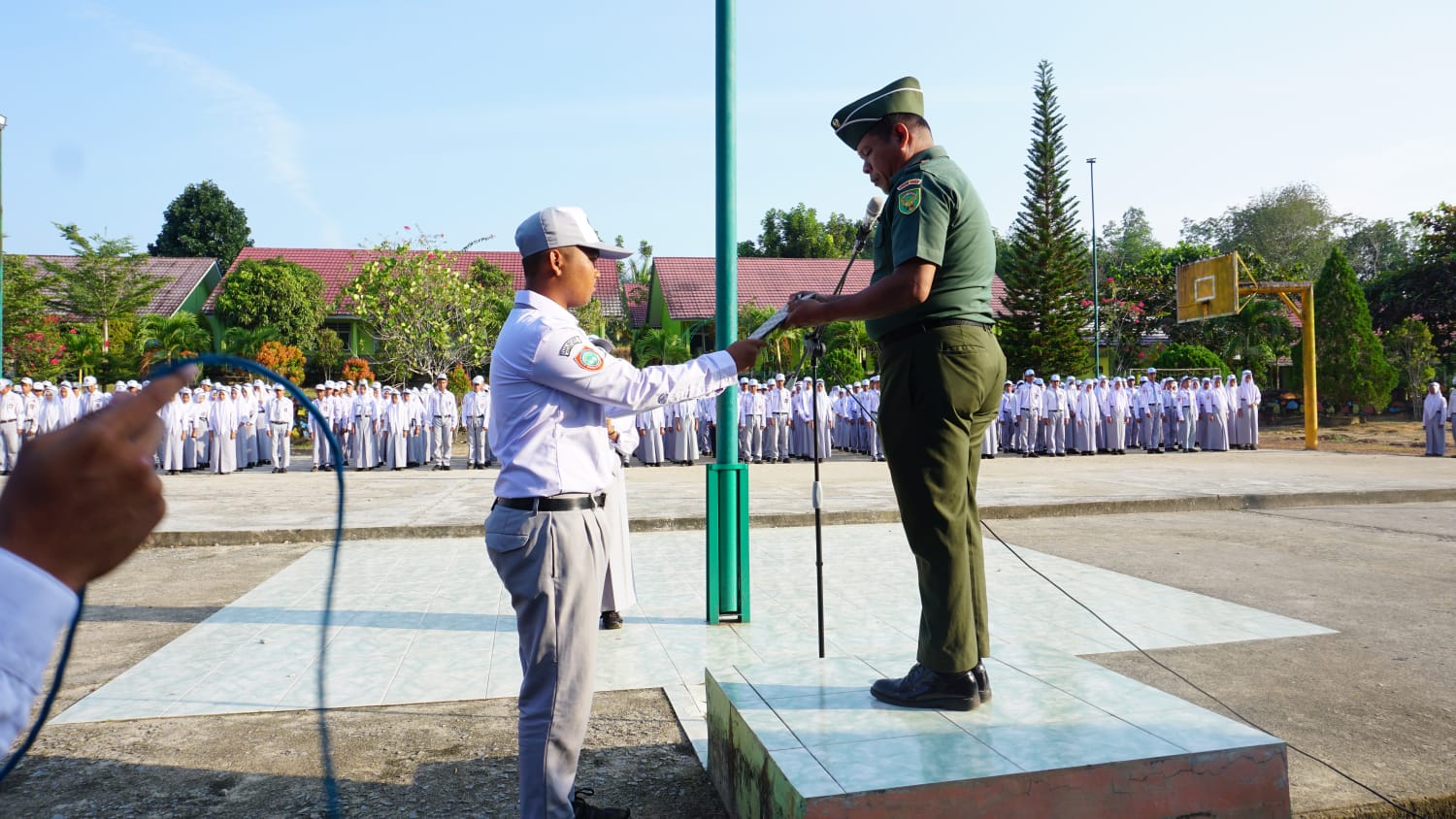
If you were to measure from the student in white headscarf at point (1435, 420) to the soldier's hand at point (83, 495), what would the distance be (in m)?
25.9

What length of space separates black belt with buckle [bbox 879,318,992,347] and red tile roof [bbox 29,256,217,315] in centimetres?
3827

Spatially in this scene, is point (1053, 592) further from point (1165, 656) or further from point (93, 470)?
point (93, 470)

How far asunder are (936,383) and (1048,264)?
31626mm

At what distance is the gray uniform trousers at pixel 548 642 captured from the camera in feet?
8.64

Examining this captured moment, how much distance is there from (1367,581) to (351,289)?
27.9 m

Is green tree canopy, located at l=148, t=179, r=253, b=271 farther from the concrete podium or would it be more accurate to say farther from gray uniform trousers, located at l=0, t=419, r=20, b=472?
the concrete podium

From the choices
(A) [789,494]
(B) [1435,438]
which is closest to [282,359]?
(A) [789,494]

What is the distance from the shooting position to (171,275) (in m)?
39.3

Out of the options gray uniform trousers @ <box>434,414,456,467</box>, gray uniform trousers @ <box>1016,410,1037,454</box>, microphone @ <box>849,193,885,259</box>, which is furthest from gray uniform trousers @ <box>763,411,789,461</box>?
microphone @ <box>849,193,885,259</box>

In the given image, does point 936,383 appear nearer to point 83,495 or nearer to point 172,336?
point 83,495

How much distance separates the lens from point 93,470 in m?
0.91

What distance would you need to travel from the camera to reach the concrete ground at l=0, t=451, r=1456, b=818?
10.5ft

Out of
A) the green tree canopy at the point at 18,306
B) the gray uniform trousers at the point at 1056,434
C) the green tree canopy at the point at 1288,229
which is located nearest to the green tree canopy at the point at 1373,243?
the green tree canopy at the point at 1288,229

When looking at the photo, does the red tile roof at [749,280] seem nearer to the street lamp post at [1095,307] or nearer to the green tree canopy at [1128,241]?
the street lamp post at [1095,307]
